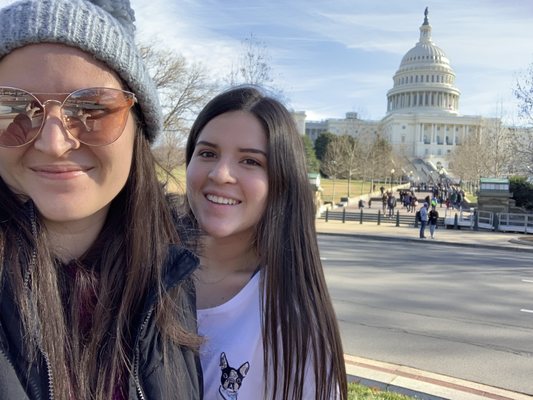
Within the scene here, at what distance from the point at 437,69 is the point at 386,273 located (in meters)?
101

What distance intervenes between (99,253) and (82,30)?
0.56 meters

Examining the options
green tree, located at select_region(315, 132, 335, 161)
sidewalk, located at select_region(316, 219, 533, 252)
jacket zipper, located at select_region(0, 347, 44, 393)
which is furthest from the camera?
green tree, located at select_region(315, 132, 335, 161)

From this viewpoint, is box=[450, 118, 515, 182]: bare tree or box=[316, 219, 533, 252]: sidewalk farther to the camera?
box=[450, 118, 515, 182]: bare tree

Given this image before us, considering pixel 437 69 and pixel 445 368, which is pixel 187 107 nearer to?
pixel 445 368

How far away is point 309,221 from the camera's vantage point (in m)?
2.00

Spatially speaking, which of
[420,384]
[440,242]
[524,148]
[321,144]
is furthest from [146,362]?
[321,144]

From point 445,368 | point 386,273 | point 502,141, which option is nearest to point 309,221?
point 445,368

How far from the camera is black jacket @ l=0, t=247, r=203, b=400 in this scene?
41.9 inches

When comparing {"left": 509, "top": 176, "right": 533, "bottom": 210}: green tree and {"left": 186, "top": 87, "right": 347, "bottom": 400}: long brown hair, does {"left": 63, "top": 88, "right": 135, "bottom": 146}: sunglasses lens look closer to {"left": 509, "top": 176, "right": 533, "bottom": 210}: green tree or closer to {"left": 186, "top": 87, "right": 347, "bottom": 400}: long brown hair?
→ {"left": 186, "top": 87, "right": 347, "bottom": 400}: long brown hair

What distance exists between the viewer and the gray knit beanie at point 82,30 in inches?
44.2

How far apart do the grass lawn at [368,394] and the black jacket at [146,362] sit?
9.83 feet

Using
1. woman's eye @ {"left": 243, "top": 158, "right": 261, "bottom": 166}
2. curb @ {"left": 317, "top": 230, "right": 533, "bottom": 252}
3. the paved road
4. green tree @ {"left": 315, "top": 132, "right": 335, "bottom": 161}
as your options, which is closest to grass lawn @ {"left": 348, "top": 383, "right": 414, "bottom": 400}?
the paved road

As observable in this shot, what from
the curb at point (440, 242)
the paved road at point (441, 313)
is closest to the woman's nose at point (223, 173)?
the paved road at point (441, 313)

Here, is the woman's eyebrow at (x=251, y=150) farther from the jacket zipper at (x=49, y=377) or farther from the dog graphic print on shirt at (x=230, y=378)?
the jacket zipper at (x=49, y=377)
